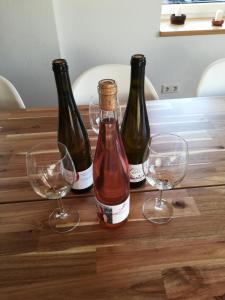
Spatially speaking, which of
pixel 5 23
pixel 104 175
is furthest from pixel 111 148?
pixel 5 23

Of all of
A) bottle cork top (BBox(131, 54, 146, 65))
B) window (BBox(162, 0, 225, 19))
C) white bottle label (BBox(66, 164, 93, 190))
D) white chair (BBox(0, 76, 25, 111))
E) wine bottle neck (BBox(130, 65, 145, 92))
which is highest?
bottle cork top (BBox(131, 54, 146, 65))

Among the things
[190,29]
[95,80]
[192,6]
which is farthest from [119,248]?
[192,6]

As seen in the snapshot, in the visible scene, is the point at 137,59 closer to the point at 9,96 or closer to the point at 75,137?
the point at 75,137

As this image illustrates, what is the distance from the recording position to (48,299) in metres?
0.40

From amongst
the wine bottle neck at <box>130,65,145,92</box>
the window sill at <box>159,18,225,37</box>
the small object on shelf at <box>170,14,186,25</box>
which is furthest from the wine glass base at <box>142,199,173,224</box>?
the small object on shelf at <box>170,14,186,25</box>

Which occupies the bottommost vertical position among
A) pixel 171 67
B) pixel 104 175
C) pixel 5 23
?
pixel 171 67

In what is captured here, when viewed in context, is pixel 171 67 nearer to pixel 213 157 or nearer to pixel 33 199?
pixel 213 157

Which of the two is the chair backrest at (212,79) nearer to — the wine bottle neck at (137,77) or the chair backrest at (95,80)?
the chair backrest at (95,80)

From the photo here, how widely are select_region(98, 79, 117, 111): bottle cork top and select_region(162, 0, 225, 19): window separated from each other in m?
1.71

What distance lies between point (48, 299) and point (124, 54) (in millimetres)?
1589

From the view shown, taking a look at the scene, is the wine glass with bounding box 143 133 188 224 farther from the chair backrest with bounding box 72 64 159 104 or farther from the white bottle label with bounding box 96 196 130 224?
the chair backrest with bounding box 72 64 159 104

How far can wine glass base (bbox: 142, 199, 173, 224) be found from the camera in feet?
1.71

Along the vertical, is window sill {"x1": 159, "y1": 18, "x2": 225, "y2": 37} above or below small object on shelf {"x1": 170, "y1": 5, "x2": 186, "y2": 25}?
below

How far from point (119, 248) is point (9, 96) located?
3.01 ft
